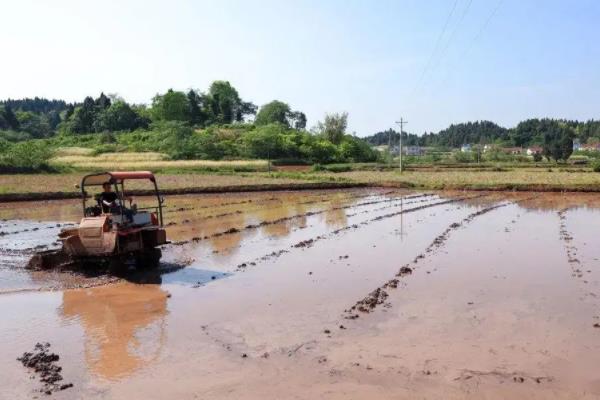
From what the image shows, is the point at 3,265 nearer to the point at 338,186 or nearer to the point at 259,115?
the point at 338,186

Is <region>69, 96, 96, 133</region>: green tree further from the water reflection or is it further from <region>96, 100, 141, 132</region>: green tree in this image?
the water reflection

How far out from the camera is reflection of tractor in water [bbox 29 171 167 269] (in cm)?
1174

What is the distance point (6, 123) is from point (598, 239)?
289 feet

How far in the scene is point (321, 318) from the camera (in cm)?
909

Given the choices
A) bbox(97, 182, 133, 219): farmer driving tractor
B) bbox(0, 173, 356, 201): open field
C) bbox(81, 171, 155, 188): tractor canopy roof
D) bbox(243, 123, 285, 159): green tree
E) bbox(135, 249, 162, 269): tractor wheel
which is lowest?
bbox(135, 249, 162, 269): tractor wheel

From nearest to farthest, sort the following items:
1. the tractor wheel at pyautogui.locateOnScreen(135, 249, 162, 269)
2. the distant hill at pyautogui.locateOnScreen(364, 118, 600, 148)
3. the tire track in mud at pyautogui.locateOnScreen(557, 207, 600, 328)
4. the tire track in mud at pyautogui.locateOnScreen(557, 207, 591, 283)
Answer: the tire track in mud at pyautogui.locateOnScreen(557, 207, 600, 328) < the tire track in mud at pyautogui.locateOnScreen(557, 207, 591, 283) < the tractor wheel at pyautogui.locateOnScreen(135, 249, 162, 269) < the distant hill at pyautogui.locateOnScreen(364, 118, 600, 148)

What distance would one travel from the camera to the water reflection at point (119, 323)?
291 inches

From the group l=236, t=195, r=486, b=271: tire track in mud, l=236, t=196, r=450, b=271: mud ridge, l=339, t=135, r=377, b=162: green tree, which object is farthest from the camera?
l=339, t=135, r=377, b=162: green tree

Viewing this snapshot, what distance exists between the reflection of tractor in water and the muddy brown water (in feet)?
1.73

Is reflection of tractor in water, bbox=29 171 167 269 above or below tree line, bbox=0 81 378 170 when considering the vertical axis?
below

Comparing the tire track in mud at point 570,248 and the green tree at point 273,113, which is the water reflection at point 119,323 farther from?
the green tree at point 273,113

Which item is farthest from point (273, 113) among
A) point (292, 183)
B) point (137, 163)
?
point (292, 183)

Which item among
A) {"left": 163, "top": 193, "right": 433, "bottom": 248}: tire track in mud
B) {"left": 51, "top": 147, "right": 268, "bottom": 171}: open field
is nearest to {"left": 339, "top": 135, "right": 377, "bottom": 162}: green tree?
{"left": 51, "top": 147, "right": 268, "bottom": 171}: open field

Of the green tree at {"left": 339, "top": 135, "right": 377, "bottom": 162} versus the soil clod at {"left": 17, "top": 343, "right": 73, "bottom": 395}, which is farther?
the green tree at {"left": 339, "top": 135, "right": 377, "bottom": 162}
